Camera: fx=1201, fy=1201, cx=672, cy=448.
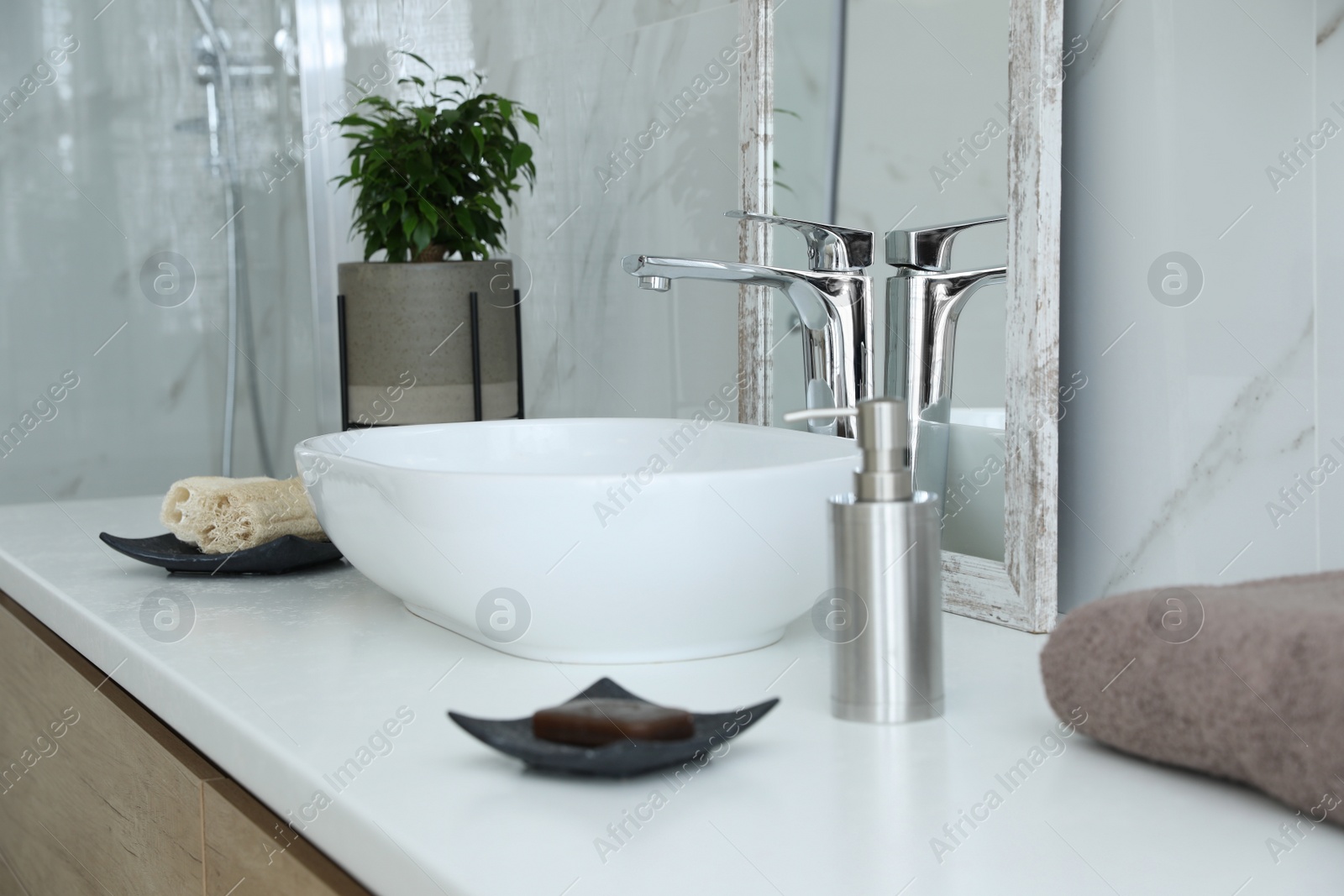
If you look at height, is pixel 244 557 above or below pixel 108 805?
above

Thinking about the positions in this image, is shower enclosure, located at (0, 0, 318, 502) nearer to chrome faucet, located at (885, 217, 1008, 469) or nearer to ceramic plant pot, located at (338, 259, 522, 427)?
ceramic plant pot, located at (338, 259, 522, 427)

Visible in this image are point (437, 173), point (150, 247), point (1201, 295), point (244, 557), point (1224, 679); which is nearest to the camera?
point (1224, 679)

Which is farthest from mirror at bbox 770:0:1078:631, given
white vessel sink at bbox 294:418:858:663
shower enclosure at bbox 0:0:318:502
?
shower enclosure at bbox 0:0:318:502

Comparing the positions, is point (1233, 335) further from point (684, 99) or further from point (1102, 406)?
point (684, 99)

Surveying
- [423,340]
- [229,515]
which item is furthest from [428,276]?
[229,515]

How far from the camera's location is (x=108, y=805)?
76 cm

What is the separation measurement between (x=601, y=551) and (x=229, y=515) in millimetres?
437

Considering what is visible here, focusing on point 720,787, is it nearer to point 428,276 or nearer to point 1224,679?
point 1224,679

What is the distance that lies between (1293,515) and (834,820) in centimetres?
35

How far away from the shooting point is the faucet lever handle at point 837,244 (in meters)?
0.88

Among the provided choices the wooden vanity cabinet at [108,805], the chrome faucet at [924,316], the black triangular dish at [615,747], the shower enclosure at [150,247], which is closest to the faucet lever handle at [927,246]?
the chrome faucet at [924,316]

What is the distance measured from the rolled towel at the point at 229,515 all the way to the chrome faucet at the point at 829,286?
0.34 meters

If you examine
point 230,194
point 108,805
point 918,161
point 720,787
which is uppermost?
point 230,194

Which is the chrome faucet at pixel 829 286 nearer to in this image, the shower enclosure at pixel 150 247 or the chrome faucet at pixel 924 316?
the chrome faucet at pixel 924 316
